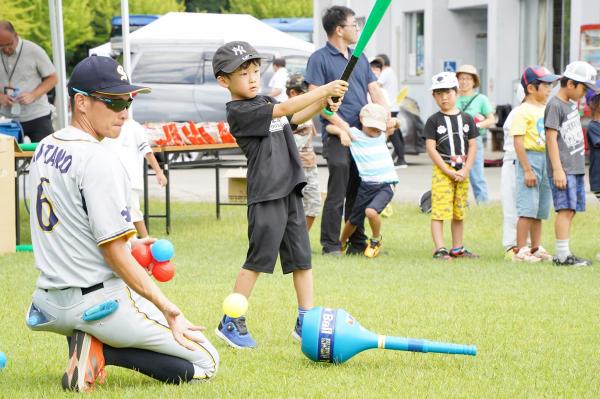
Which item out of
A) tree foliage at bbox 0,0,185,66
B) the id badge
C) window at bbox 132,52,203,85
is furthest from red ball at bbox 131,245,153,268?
tree foliage at bbox 0,0,185,66

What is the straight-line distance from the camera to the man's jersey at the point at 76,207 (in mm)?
5043

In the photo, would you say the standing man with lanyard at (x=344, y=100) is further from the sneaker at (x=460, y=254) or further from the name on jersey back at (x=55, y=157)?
the name on jersey back at (x=55, y=157)

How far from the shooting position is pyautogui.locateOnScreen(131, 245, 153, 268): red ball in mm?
5352

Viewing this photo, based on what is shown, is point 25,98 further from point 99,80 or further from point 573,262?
point 99,80

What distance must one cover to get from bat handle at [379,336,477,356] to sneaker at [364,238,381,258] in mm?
4849

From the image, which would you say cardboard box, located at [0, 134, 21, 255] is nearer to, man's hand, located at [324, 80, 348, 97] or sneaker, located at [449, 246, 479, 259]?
sneaker, located at [449, 246, 479, 259]

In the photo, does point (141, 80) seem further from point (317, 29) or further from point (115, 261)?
point (115, 261)

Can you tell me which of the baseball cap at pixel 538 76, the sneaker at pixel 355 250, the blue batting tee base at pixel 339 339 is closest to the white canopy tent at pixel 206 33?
the sneaker at pixel 355 250

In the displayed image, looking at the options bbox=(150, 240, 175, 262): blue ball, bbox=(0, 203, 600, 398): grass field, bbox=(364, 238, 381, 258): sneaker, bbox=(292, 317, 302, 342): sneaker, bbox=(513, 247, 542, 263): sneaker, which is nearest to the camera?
bbox=(150, 240, 175, 262): blue ball

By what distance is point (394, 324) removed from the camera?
716 centimetres

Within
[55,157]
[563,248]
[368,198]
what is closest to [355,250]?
[368,198]

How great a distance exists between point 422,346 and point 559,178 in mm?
4482

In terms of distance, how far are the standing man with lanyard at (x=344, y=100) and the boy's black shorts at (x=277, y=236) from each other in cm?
349

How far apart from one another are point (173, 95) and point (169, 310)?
16.9m
